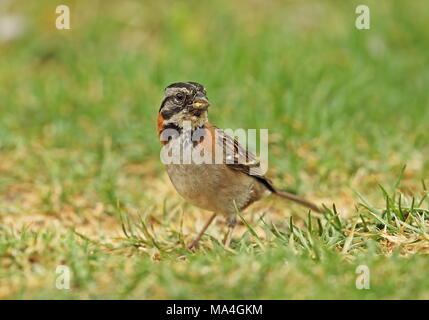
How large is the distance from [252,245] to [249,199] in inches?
25.0

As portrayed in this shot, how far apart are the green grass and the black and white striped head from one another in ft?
2.59

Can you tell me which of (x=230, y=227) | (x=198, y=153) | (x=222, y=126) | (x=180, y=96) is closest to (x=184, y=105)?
(x=180, y=96)

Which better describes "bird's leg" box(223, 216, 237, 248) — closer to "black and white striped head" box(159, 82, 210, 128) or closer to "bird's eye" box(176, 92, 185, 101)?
"black and white striped head" box(159, 82, 210, 128)

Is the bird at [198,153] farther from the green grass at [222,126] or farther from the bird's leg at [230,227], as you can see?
the green grass at [222,126]

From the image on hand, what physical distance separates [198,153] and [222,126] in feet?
6.27

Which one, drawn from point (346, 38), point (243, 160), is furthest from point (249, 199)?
point (346, 38)

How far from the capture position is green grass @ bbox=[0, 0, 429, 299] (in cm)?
410

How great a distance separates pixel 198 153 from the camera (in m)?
4.82

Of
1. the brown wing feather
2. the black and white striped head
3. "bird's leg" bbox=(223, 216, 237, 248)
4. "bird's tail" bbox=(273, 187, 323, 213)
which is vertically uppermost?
the black and white striped head

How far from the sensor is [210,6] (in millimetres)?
9508

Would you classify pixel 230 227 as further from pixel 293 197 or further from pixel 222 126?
pixel 222 126

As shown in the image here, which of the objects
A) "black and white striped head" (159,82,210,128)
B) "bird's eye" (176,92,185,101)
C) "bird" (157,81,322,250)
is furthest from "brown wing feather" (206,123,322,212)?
"bird's eye" (176,92,185,101)
